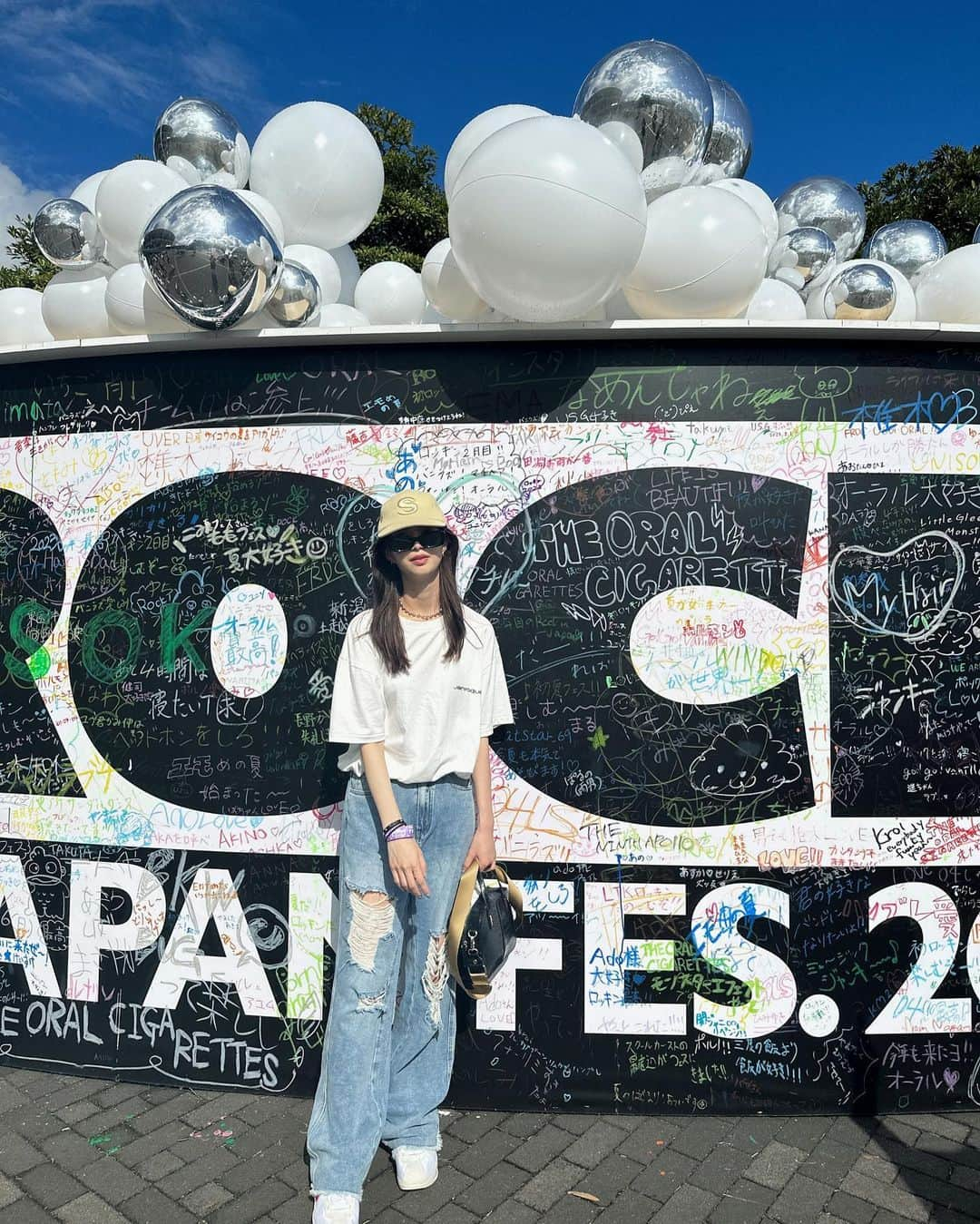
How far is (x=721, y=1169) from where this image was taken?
8.89ft

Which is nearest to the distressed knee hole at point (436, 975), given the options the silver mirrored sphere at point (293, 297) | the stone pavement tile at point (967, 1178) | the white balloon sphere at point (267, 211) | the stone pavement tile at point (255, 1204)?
the stone pavement tile at point (255, 1204)

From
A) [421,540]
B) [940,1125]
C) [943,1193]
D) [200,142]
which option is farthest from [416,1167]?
[200,142]

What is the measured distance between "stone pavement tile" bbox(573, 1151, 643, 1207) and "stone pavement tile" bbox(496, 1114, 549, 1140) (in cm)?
28

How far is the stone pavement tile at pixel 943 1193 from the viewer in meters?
2.49

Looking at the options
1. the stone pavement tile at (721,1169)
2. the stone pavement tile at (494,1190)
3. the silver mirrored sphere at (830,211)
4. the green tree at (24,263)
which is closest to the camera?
the stone pavement tile at (494,1190)

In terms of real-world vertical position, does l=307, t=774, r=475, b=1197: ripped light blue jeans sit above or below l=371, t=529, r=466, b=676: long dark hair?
below

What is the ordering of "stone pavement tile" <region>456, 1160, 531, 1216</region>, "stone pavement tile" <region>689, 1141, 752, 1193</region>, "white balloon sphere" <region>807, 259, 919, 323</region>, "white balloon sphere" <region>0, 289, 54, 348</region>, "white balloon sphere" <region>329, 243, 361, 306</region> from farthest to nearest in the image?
"white balloon sphere" <region>329, 243, 361, 306</region>
"white balloon sphere" <region>0, 289, 54, 348</region>
"white balloon sphere" <region>807, 259, 919, 323</region>
"stone pavement tile" <region>689, 1141, 752, 1193</region>
"stone pavement tile" <region>456, 1160, 531, 1216</region>

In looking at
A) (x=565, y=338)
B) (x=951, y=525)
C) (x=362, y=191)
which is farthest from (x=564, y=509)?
(x=362, y=191)

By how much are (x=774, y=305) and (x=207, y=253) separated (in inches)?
84.7

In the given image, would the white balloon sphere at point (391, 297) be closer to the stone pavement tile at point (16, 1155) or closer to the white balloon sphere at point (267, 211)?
the white balloon sphere at point (267, 211)

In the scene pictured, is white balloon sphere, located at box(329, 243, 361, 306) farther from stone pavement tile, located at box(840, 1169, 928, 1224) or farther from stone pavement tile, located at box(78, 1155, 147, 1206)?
stone pavement tile, located at box(840, 1169, 928, 1224)

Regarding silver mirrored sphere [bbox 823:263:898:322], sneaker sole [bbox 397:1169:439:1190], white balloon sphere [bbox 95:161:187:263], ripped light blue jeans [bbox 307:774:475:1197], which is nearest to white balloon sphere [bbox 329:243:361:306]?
white balloon sphere [bbox 95:161:187:263]

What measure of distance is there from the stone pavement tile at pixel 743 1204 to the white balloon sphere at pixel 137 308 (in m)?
3.55

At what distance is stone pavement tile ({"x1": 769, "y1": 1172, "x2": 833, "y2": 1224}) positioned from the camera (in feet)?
8.16
